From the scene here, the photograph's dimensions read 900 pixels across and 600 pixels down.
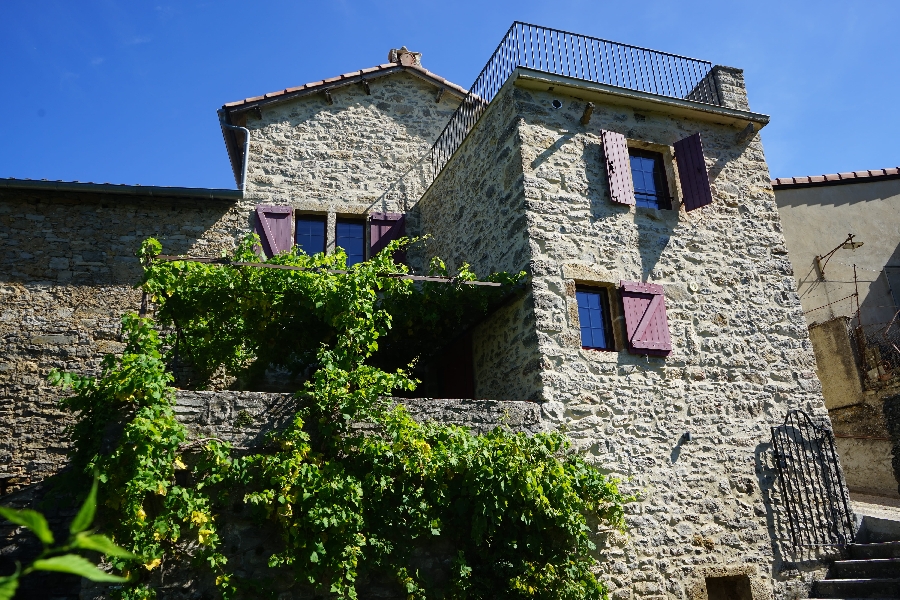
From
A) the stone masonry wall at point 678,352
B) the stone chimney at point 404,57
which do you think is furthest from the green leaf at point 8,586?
the stone chimney at point 404,57

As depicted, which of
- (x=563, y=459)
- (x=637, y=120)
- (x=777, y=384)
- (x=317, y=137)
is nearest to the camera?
(x=563, y=459)

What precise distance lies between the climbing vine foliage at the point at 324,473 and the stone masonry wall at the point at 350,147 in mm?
3929

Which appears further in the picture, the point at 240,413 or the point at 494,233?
the point at 494,233

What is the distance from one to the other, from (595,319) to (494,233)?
5.74 ft

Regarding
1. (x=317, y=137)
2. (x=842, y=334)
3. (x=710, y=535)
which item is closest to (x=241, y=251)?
(x=317, y=137)

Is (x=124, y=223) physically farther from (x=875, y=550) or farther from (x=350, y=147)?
(x=875, y=550)

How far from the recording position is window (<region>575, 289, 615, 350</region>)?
8.28 m

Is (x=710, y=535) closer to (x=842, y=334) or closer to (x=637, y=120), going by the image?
(x=637, y=120)

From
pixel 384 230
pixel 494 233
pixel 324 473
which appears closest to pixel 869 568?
pixel 494 233

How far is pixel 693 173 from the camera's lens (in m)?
9.33

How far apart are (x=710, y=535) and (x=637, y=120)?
536 cm

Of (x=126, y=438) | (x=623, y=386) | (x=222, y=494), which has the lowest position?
(x=222, y=494)

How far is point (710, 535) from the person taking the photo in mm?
7848

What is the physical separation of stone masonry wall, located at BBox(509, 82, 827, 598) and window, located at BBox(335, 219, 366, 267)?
3781 mm
